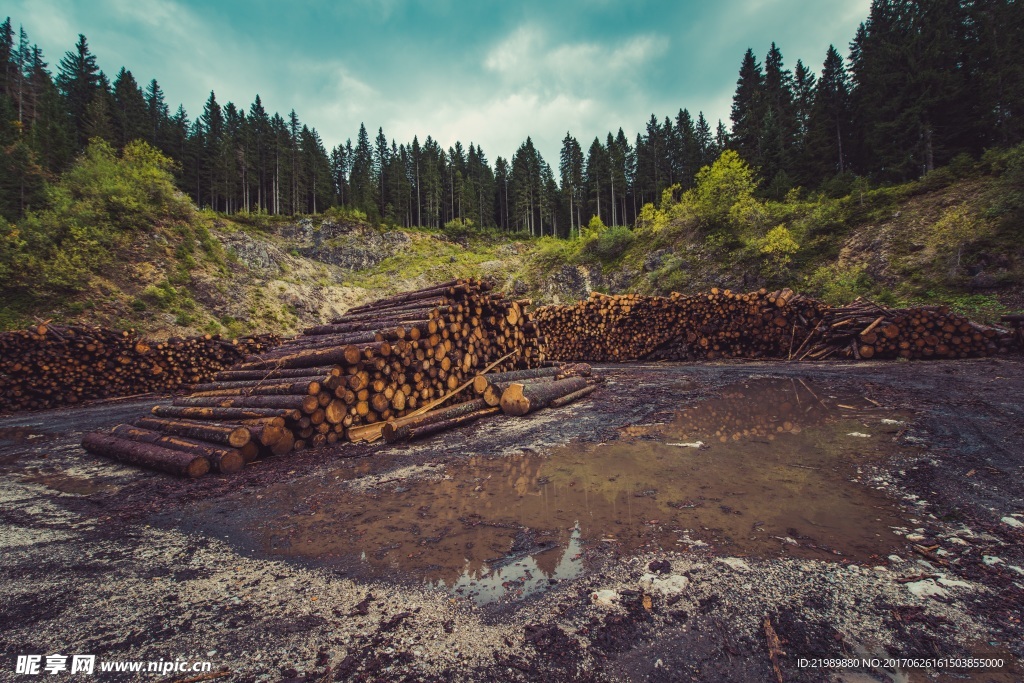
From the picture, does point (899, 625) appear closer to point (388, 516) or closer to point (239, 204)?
point (388, 516)

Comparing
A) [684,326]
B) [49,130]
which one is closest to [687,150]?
[684,326]

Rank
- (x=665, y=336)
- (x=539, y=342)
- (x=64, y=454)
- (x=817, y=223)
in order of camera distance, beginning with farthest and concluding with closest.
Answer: (x=817, y=223) < (x=665, y=336) < (x=539, y=342) < (x=64, y=454)

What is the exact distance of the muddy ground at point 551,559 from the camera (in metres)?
1.50

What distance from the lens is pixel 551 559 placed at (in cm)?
217

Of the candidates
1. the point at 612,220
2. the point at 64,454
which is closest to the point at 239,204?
the point at 612,220

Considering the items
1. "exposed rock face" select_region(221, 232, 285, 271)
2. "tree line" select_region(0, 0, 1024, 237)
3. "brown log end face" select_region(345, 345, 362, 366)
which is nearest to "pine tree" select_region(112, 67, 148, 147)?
"tree line" select_region(0, 0, 1024, 237)

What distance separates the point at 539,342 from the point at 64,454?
7925 mm

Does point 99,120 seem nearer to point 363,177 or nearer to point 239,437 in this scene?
point 363,177

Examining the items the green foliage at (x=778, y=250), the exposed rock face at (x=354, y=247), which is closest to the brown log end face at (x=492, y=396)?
the green foliage at (x=778, y=250)

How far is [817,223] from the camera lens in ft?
69.1

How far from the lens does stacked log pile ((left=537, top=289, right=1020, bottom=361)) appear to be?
32.4 feet

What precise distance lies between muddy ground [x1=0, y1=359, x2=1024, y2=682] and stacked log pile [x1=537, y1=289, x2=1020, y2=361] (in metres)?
7.91

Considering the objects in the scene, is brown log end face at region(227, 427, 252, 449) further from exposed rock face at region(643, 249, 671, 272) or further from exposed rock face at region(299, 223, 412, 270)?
exposed rock face at region(299, 223, 412, 270)

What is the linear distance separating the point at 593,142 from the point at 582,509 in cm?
6247
